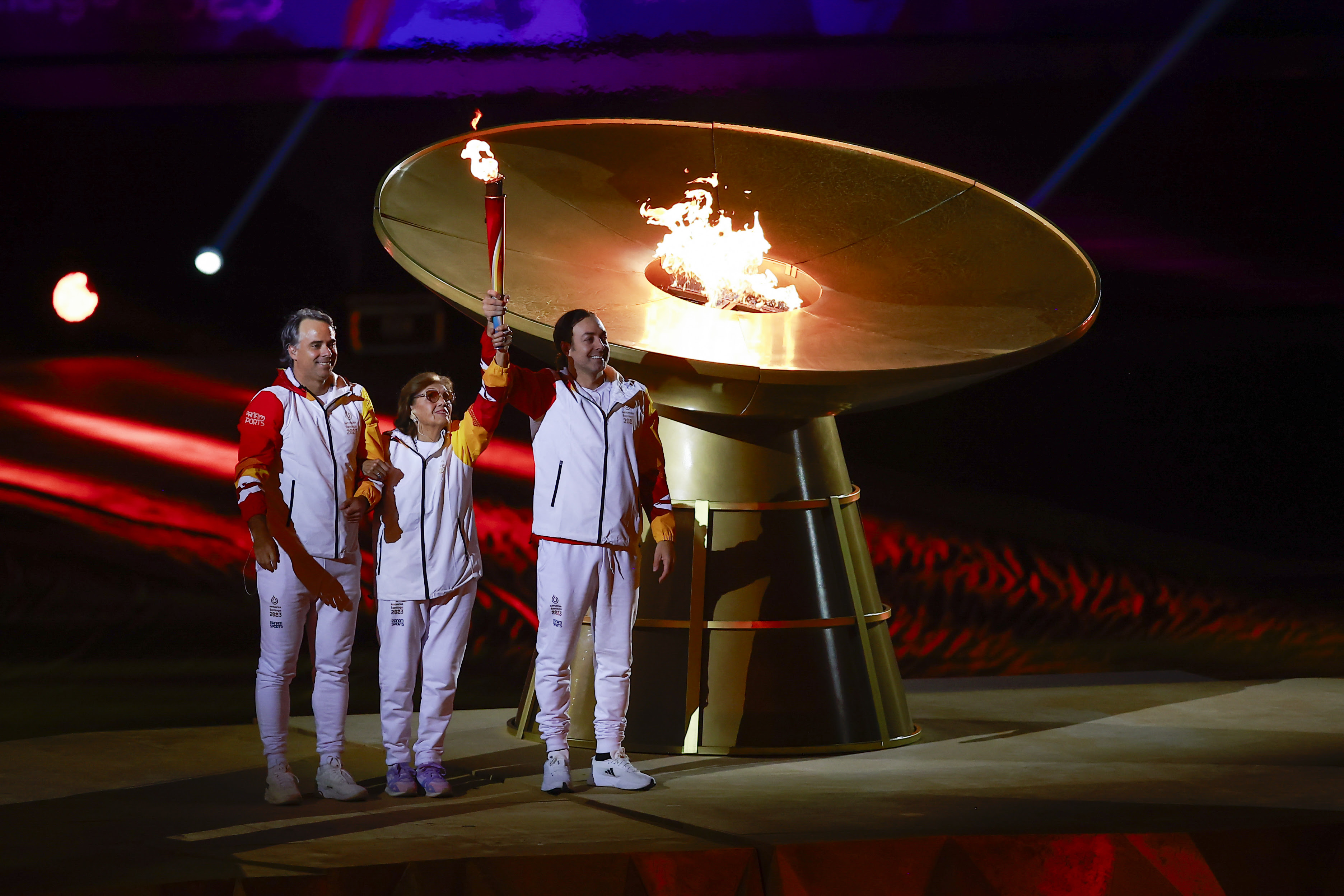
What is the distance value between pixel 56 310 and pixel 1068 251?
16.7 ft

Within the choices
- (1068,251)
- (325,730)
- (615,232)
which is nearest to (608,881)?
(325,730)

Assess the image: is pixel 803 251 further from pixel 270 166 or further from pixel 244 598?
pixel 244 598

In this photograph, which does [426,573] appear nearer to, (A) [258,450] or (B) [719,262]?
(A) [258,450]

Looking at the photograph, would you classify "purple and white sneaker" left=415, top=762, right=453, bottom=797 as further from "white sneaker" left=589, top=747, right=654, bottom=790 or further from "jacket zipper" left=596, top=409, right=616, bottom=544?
"jacket zipper" left=596, top=409, right=616, bottom=544

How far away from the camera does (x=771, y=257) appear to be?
589 centimetres

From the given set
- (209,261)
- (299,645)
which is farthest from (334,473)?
(209,261)

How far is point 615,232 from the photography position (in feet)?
19.0

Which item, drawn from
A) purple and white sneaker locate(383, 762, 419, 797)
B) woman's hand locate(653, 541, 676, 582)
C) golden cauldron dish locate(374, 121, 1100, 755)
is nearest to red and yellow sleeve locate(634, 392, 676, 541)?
woman's hand locate(653, 541, 676, 582)

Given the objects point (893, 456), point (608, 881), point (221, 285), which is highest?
point (221, 285)

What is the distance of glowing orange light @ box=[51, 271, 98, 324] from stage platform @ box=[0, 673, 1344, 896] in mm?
2378

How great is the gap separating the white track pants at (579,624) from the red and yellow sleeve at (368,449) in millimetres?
593

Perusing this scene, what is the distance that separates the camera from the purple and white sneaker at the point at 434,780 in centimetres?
447

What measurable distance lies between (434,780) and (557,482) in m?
1.09

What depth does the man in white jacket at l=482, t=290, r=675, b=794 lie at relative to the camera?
456 centimetres
